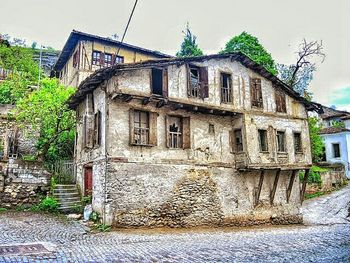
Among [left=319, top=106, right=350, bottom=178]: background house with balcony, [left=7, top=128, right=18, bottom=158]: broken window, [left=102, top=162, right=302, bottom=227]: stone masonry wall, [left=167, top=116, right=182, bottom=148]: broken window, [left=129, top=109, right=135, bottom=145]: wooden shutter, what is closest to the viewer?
[left=102, top=162, right=302, bottom=227]: stone masonry wall

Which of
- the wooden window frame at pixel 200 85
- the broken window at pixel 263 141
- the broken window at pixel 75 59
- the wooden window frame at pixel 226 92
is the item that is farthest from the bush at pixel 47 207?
the broken window at pixel 75 59

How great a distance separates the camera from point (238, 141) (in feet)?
59.7

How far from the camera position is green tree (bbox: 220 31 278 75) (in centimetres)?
3017

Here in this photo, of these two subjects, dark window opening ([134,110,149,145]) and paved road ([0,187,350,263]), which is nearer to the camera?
paved road ([0,187,350,263])

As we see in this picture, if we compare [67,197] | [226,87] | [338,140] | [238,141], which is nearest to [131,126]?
[67,197]

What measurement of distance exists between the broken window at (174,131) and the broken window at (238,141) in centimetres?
363

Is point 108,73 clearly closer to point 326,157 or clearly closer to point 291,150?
point 291,150

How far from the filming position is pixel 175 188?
50.8 ft

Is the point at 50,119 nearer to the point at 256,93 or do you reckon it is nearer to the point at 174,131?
the point at 174,131

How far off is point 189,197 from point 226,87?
6.57 metres

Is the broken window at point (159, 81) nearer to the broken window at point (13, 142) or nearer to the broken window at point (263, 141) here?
the broken window at point (263, 141)

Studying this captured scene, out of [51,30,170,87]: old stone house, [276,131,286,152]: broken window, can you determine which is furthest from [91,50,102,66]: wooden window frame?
[276,131,286,152]: broken window

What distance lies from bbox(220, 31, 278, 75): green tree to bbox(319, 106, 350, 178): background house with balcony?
40.4ft

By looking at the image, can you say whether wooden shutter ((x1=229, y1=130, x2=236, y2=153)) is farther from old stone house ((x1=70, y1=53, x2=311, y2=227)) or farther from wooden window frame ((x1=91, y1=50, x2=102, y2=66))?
wooden window frame ((x1=91, y1=50, x2=102, y2=66))
